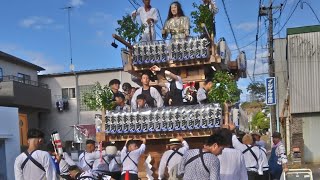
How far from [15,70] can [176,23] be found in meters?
25.3

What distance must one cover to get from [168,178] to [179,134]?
3.38ft

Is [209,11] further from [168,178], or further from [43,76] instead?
[43,76]

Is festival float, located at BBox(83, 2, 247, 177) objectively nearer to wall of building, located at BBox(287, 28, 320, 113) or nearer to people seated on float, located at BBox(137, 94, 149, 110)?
people seated on float, located at BBox(137, 94, 149, 110)

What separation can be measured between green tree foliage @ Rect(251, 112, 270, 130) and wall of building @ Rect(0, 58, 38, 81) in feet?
75.3

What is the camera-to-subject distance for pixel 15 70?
35.1m

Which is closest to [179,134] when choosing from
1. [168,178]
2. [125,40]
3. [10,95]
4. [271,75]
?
[168,178]

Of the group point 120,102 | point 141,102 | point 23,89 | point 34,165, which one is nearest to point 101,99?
point 120,102

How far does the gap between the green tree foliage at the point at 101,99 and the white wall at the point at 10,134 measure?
626cm

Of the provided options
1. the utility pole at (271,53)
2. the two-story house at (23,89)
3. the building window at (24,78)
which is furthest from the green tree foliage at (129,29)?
the building window at (24,78)

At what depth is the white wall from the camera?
16.1 metres

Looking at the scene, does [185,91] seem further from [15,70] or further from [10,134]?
[15,70]

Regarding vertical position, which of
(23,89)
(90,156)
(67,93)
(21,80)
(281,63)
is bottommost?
(90,156)

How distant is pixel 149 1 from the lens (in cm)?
1282

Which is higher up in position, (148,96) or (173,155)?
(148,96)
